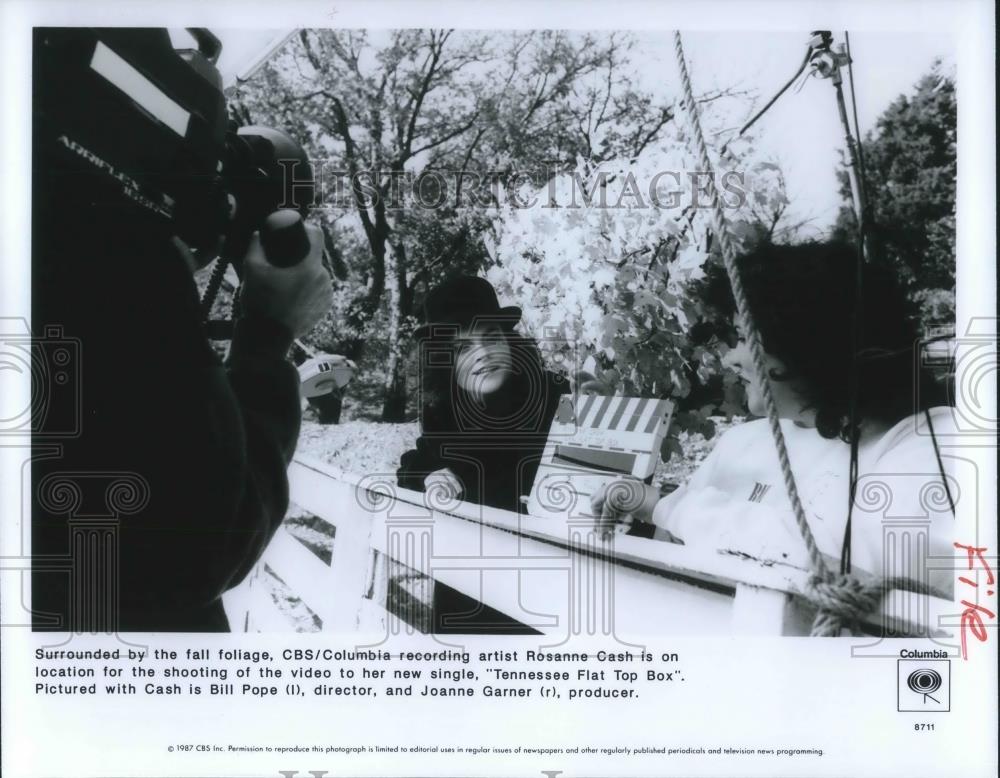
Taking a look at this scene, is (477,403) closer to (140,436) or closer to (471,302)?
(471,302)

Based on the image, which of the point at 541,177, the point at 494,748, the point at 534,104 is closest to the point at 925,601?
the point at 494,748

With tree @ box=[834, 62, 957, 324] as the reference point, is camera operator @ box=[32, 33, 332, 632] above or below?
below

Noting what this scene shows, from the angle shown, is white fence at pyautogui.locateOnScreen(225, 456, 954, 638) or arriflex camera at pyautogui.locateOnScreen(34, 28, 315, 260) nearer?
arriflex camera at pyautogui.locateOnScreen(34, 28, 315, 260)

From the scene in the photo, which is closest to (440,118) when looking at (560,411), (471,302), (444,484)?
(471,302)

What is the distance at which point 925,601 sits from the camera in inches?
79.4

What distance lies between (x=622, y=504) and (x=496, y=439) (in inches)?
13.6

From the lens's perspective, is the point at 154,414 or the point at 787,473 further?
the point at 787,473

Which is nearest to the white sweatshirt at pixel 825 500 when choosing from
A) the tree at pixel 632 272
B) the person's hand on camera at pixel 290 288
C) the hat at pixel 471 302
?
the tree at pixel 632 272

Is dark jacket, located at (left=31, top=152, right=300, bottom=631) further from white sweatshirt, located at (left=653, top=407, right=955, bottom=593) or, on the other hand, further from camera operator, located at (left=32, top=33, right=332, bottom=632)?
white sweatshirt, located at (left=653, top=407, right=955, bottom=593)

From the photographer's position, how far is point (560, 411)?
2025 mm

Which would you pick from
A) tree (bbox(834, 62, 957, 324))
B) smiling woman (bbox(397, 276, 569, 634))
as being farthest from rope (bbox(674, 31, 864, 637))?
smiling woman (bbox(397, 276, 569, 634))

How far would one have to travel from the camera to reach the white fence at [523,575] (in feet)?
6.55

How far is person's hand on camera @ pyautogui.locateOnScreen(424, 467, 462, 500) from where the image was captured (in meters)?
2.03

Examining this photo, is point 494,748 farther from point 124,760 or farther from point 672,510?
point 124,760
